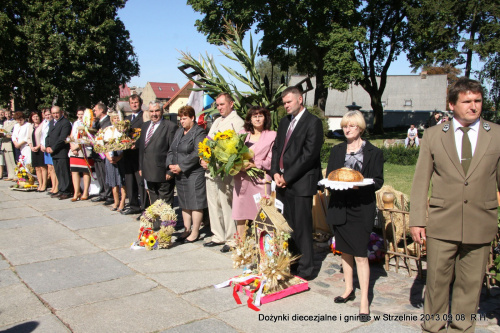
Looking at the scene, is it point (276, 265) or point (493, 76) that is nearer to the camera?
point (276, 265)

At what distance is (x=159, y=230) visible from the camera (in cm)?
656

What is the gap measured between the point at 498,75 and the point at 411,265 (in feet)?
114

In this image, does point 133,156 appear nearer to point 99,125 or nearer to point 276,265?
point 99,125

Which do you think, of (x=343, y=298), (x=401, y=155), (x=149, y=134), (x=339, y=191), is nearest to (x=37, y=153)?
(x=149, y=134)

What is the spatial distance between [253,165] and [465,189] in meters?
2.91

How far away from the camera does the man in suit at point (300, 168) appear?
498 centimetres

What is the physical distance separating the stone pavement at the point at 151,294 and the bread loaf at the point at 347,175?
4.27ft

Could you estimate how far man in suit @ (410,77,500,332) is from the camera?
340 cm

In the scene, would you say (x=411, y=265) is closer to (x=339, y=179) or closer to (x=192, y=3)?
(x=339, y=179)

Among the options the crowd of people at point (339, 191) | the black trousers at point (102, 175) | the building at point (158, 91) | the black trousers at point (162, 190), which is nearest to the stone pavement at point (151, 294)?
the crowd of people at point (339, 191)

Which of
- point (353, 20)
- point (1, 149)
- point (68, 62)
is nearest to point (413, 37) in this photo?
point (353, 20)

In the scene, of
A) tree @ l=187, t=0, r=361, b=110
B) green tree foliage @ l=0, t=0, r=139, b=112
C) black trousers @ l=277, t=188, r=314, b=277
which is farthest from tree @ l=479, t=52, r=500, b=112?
black trousers @ l=277, t=188, r=314, b=277

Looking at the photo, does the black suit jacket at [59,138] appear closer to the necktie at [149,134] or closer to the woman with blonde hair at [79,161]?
the woman with blonde hair at [79,161]

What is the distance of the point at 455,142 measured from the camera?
3.50 meters
